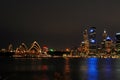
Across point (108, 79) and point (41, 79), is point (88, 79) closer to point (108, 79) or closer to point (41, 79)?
point (108, 79)

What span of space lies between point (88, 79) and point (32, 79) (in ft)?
29.2

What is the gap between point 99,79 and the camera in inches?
2042

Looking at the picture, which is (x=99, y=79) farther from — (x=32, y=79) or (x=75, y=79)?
(x=32, y=79)

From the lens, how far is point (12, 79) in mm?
47812

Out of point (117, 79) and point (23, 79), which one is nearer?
point (23, 79)

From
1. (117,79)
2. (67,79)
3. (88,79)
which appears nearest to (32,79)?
(67,79)

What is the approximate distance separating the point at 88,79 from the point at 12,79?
39.0 feet

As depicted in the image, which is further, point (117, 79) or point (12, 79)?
point (117, 79)

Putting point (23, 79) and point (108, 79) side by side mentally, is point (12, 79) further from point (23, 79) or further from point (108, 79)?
point (108, 79)

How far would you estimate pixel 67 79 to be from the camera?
1869 inches

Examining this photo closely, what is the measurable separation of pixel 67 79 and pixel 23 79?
21.1ft

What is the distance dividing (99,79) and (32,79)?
34.1 feet

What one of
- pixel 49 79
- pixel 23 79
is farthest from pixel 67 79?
pixel 23 79

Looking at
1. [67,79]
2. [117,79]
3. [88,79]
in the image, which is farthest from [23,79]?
[117,79]
